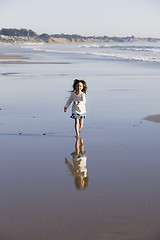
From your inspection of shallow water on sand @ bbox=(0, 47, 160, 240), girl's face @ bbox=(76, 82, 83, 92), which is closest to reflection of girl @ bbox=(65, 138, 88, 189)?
shallow water on sand @ bbox=(0, 47, 160, 240)

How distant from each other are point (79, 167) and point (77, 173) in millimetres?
297

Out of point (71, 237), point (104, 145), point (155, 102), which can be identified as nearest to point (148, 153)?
point (104, 145)

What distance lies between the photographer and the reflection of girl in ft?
16.1

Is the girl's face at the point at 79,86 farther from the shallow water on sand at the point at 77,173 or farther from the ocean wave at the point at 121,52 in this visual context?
the ocean wave at the point at 121,52

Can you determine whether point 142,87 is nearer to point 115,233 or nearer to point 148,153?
A: point 148,153

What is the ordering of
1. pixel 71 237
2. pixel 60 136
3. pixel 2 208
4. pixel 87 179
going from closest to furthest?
1. pixel 71 237
2. pixel 2 208
3. pixel 87 179
4. pixel 60 136

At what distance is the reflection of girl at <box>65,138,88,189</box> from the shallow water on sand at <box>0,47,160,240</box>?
0.09ft

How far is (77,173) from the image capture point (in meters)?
5.30

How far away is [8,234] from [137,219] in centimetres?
118

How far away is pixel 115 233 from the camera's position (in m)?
3.56

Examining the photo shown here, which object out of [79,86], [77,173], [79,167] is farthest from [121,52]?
[77,173]

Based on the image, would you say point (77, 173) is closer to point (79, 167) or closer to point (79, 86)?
point (79, 167)

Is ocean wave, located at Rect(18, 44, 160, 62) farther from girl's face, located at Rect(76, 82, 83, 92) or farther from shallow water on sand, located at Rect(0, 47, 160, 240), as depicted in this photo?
girl's face, located at Rect(76, 82, 83, 92)

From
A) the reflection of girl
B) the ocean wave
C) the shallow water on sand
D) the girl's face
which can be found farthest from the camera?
the ocean wave
